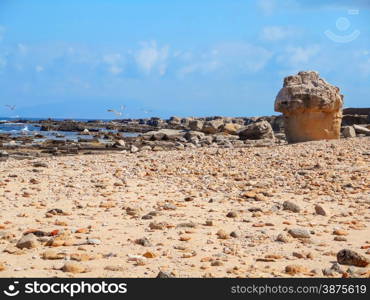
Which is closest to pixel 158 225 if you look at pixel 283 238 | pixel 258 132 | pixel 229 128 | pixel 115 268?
pixel 283 238

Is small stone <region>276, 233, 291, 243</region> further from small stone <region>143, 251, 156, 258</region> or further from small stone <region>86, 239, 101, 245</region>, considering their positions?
small stone <region>86, 239, 101, 245</region>

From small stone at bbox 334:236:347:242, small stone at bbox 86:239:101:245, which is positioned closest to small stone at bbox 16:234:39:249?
small stone at bbox 86:239:101:245

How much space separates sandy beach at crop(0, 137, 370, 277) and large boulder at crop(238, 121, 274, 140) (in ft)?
48.6

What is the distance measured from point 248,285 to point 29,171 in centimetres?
940

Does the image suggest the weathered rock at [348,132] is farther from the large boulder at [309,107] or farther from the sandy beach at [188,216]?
the sandy beach at [188,216]

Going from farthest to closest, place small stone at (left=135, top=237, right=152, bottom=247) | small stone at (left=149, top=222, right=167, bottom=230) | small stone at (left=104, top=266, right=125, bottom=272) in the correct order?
small stone at (left=149, top=222, right=167, bottom=230) → small stone at (left=135, top=237, right=152, bottom=247) → small stone at (left=104, top=266, right=125, bottom=272)

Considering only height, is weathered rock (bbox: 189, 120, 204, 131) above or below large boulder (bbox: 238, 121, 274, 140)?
above

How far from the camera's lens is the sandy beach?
18.9ft

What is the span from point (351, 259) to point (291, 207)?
308cm

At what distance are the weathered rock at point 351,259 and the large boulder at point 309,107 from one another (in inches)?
543

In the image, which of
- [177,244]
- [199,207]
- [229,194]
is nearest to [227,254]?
[177,244]

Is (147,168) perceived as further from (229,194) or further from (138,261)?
(138,261)

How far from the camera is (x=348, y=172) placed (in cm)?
1232

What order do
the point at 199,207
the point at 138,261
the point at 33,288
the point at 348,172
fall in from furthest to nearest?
the point at 348,172 → the point at 199,207 → the point at 138,261 → the point at 33,288
